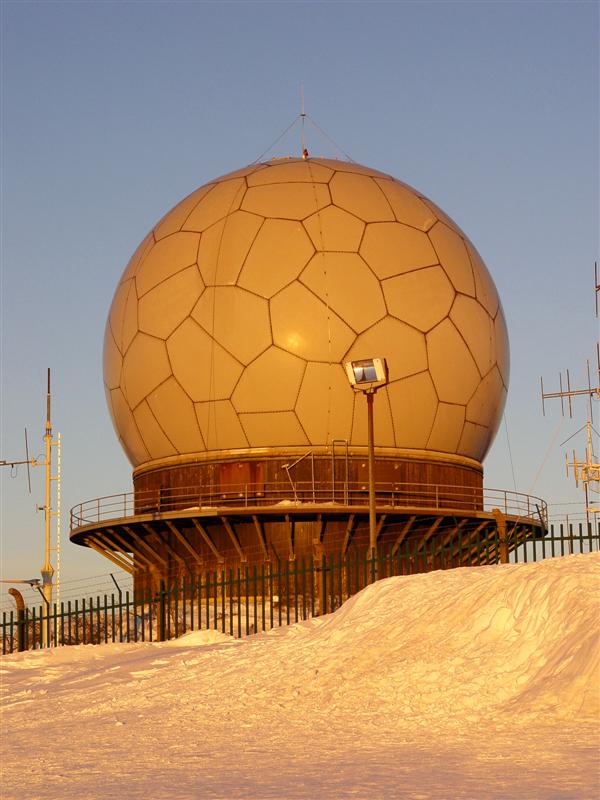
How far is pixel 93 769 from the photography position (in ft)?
28.2

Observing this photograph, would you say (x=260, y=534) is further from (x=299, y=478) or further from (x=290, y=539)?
(x=299, y=478)

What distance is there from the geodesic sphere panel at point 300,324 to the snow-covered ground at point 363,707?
924 centimetres

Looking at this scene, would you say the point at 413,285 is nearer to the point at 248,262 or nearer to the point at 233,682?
the point at 248,262

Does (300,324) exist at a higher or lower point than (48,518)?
higher

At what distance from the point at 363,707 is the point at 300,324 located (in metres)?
13.9

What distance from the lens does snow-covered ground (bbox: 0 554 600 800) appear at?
781 centimetres

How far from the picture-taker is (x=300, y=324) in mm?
23906

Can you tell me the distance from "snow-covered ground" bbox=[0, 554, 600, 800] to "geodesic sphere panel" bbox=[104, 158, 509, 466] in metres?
9.24

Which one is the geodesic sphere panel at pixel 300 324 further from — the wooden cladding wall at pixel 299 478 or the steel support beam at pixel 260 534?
the steel support beam at pixel 260 534

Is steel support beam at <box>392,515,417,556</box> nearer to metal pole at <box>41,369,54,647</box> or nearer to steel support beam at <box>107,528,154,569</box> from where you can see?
steel support beam at <box>107,528,154,569</box>

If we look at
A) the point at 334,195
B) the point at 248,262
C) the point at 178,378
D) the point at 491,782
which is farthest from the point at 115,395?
the point at 491,782

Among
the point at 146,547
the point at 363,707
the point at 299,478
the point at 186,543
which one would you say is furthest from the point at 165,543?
the point at 363,707

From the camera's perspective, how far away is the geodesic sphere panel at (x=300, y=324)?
78.7 ft

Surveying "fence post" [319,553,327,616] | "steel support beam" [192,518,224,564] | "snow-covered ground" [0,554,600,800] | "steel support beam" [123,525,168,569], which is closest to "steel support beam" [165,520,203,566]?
"steel support beam" [192,518,224,564]
